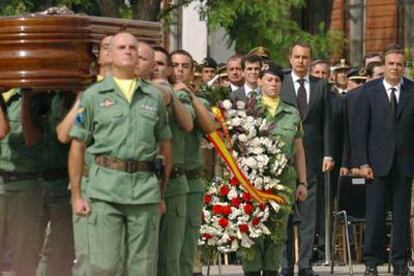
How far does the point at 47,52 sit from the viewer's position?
460 inches

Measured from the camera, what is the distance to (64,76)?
11.7 meters

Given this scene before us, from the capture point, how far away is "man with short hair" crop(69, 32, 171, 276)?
11.0 metres

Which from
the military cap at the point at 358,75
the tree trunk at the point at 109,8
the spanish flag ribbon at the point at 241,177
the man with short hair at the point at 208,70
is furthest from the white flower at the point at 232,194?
the tree trunk at the point at 109,8

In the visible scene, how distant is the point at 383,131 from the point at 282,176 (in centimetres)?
197

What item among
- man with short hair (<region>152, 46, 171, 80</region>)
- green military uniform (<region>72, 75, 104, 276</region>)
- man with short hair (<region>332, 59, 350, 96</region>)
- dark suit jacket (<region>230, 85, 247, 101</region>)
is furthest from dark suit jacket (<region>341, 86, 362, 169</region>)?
green military uniform (<region>72, 75, 104, 276</region>)

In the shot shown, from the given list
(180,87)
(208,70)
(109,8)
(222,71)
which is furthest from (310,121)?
(109,8)

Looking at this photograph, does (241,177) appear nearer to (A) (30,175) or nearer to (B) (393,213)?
(A) (30,175)

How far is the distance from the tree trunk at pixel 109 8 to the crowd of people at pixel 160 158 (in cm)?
694

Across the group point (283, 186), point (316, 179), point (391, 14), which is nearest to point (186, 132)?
point (283, 186)

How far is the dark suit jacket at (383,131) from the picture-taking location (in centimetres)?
1622

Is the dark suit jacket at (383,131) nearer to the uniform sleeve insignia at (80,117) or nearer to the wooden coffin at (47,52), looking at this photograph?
the wooden coffin at (47,52)

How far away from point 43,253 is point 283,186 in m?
2.43

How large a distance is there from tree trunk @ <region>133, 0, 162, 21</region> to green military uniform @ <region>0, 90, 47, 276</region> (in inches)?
478

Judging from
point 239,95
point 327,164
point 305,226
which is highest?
point 239,95
